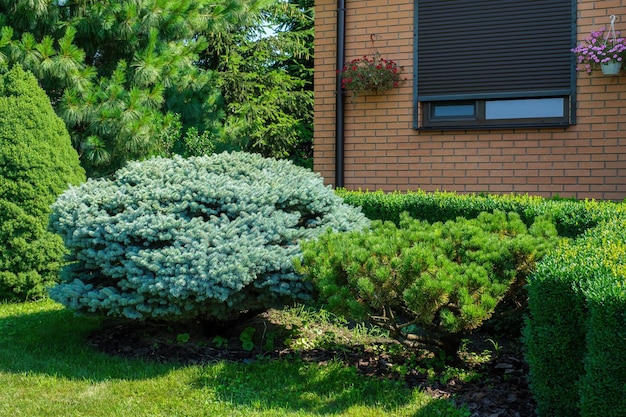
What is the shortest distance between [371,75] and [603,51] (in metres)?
2.40

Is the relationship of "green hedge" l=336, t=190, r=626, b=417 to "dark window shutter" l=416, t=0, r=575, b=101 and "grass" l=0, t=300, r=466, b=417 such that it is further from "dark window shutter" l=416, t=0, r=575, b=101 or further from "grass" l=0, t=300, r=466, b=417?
"dark window shutter" l=416, t=0, r=575, b=101

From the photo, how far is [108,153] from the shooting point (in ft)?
26.1

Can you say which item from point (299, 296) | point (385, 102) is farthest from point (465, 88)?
point (299, 296)

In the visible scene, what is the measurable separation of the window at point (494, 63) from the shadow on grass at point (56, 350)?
4.34 meters

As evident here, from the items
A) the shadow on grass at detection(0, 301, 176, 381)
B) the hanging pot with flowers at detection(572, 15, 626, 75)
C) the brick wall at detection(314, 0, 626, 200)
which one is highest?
the hanging pot with flowers at detection(572, 15, 626, 75)

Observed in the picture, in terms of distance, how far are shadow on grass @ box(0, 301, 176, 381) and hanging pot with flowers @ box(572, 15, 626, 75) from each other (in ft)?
16.6

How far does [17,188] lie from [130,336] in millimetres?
2138

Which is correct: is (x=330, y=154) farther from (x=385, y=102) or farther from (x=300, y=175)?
(x=300, y=175)

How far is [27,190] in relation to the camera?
588 centimetres

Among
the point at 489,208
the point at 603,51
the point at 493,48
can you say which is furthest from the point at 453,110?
the point at 489,208

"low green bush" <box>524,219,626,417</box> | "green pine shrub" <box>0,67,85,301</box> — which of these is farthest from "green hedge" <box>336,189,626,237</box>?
"green pine shrub" <box>0,67,85,301</box>

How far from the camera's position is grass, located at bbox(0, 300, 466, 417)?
3.41m

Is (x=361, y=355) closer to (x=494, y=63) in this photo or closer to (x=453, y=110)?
(x=453, y=110)

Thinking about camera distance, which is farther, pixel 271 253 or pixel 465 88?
pixel 465 88
